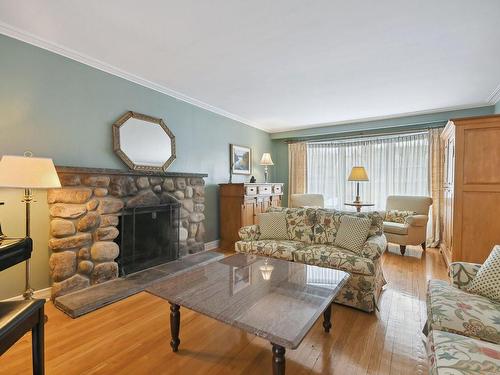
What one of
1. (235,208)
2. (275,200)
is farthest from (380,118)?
(235,208)

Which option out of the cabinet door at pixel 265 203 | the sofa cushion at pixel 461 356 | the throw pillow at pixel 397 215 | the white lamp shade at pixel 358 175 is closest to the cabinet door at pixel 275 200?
the cabinet door at pixel 265 203

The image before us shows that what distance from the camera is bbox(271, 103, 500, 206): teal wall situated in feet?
14.1

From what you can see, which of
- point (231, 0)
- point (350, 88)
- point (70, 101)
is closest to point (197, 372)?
point (231, 0)

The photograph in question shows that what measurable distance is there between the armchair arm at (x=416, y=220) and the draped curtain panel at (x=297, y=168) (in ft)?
7.78

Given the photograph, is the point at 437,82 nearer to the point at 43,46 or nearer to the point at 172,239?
the point at 172,239

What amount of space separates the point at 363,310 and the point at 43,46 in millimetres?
3892

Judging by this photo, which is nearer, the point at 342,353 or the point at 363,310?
the point at 342,353

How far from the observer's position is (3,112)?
218cm

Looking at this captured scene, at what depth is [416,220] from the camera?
3.94 meters

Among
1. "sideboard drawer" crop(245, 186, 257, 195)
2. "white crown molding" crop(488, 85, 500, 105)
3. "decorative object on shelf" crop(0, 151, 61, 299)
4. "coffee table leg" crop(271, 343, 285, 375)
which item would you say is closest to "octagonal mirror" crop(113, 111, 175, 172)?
"decorative object on shelf" crop(0, 151, 61, 299)

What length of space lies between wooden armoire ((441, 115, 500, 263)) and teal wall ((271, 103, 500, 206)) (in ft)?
5.26

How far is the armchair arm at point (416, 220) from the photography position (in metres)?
3.94

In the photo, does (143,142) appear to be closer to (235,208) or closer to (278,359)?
(235,208)

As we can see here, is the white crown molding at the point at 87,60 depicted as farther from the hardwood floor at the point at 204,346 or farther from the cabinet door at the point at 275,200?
the hardwood floor at the point at 204,346
